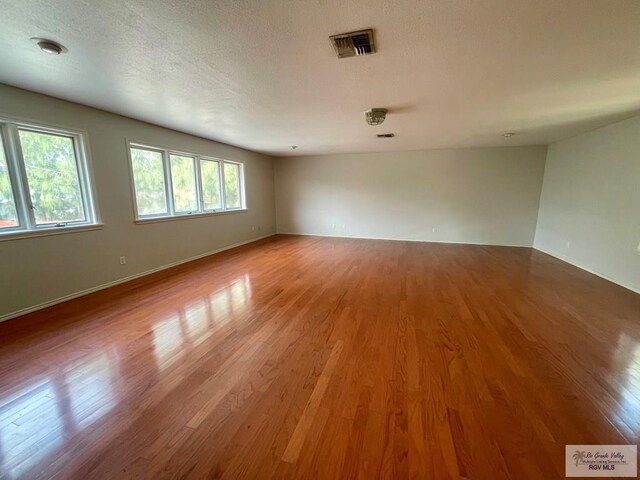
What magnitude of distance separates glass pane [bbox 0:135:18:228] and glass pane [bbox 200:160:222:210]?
2.75 m

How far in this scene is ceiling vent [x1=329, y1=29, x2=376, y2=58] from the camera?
1.73m

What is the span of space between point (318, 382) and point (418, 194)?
19.7 ft

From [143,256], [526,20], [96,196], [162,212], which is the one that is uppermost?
[526,20]

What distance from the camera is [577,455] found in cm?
128

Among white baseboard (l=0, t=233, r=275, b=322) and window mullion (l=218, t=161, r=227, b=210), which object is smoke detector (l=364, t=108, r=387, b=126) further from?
white baseboard (l=0, t=233, r=275, b=322)

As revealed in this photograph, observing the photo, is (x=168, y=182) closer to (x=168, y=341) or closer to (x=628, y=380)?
(x=168, y=341)

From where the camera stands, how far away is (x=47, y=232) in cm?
293

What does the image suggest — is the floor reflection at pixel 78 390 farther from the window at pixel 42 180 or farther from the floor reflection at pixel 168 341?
the window at pixel 42 180

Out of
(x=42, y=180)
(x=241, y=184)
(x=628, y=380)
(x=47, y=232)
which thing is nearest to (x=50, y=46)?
(x=42, y=180)

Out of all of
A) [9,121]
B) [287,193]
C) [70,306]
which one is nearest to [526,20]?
[9,121]

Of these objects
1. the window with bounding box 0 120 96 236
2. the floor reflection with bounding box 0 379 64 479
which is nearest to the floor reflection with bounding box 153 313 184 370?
the floor reflection with bounding box 0 379 64 479

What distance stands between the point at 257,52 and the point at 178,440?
8.43 ft

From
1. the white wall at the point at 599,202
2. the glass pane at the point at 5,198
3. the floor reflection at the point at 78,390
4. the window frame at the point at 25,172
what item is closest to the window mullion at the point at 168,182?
the window frame at the point at 25,172

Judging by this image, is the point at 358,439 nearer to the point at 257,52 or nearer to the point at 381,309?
the point at 381,309
